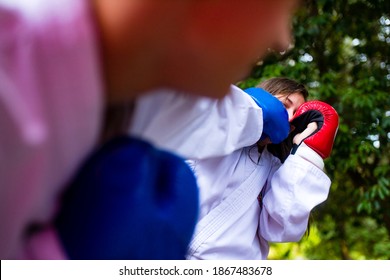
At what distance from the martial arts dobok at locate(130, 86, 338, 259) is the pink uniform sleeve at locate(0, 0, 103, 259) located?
50 cm

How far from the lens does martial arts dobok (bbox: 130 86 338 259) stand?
94 centimetres

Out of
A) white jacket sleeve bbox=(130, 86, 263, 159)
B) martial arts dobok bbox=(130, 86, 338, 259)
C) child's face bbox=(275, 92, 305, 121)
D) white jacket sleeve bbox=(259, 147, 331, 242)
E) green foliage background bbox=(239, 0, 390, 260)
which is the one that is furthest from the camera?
green foliage background bbox=(239, 0, 390, 260)

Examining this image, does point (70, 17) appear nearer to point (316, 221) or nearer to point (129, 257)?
point (129, 257)

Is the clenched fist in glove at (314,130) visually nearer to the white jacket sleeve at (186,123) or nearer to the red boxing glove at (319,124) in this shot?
the red boxing glove at (319,124)

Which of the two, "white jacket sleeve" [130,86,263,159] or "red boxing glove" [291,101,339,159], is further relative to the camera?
"red boxing glove" [291,101,339,159]

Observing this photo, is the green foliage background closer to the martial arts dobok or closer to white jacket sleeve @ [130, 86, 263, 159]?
the martial arts dobok

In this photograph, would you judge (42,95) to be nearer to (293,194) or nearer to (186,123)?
(186,123)

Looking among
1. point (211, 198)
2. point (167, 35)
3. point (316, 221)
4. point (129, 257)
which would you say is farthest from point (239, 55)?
point (316, 221)

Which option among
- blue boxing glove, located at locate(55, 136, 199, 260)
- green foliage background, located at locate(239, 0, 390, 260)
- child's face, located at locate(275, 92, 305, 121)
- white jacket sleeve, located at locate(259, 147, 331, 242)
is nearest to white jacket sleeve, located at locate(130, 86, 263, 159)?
blue boxing glove, located at locate(55, 136, 199, 260)

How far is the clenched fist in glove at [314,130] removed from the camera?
1.12 metres

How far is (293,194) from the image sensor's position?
3.59 ft

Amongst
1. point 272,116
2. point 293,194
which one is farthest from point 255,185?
point 272,116

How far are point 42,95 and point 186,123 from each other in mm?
184

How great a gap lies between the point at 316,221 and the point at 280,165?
53.5 inches
